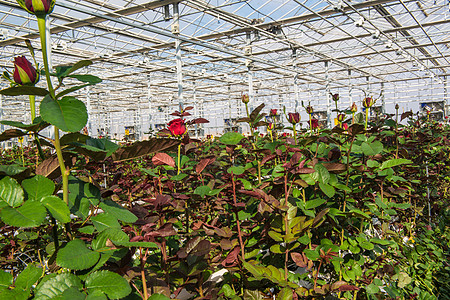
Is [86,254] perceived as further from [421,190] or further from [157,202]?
[421,190]

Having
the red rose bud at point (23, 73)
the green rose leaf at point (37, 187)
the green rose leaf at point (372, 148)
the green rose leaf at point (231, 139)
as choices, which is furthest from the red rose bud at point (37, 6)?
the green rose leaf at point (372, 148)

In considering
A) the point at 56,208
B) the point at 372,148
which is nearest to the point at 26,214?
the point at 56,208

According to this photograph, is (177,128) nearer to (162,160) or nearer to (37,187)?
(162,160)

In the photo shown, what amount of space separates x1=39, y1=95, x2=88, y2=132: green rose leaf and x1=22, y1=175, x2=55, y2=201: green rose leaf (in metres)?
0.15

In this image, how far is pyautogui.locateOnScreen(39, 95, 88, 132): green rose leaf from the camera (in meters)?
0.51

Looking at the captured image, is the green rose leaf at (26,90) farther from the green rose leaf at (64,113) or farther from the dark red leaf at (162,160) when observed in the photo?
the dark red leaf at (162,160)

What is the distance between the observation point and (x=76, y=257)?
563mm

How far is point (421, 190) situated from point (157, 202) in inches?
104

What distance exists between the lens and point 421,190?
275cm

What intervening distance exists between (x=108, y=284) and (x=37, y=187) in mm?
230

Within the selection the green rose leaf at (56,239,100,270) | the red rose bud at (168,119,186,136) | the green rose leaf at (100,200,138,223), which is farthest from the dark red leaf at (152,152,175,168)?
the green rose leaf at (56,239,100,270)

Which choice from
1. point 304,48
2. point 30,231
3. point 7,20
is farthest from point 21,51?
point 30,231

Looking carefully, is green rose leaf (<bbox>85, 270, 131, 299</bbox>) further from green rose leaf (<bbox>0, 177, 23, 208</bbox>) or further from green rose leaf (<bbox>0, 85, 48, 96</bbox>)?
green rose leaf (<bbox>0, 85, 48, 96</bbox>)

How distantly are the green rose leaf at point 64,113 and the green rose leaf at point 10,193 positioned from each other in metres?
0.16
